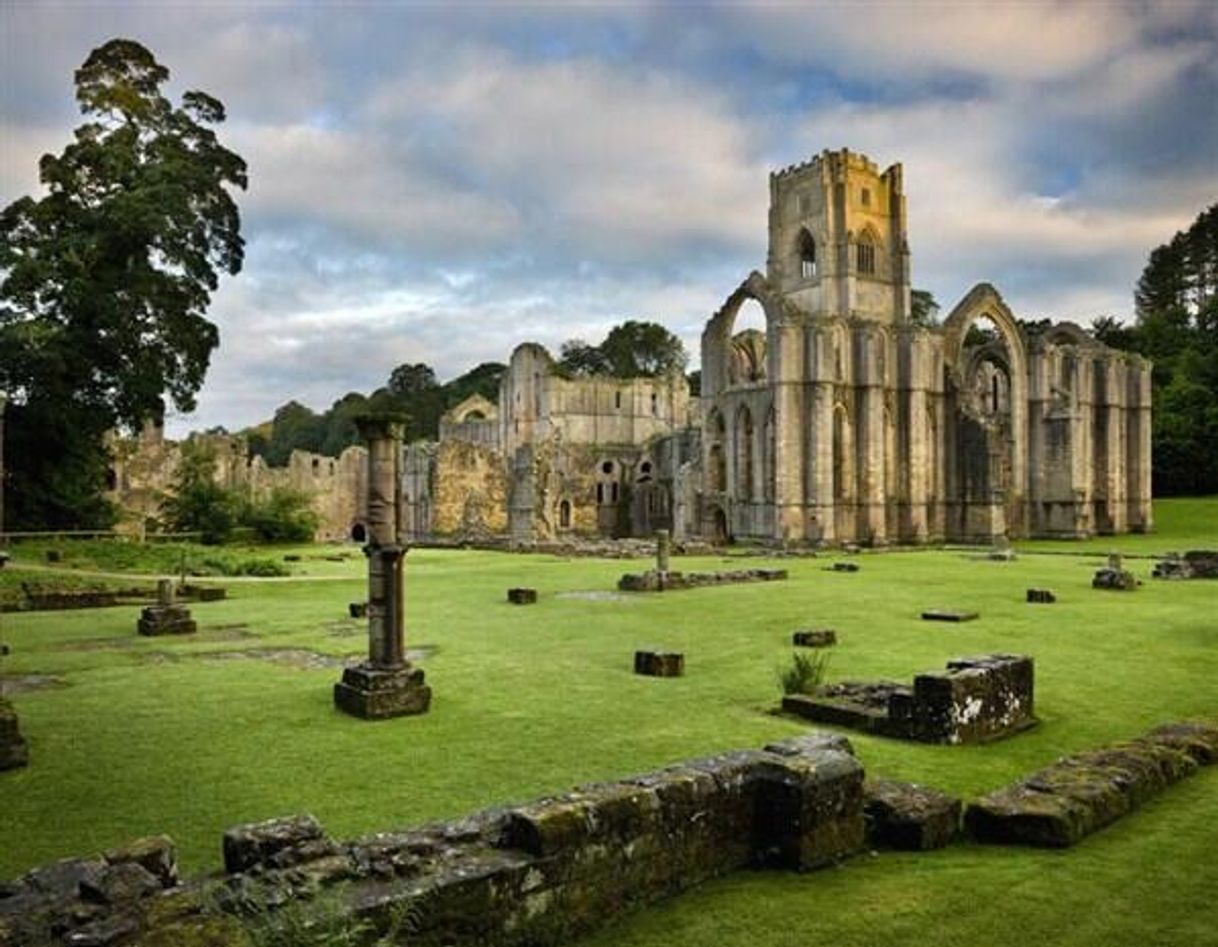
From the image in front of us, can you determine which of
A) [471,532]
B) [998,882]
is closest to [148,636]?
[998,882]

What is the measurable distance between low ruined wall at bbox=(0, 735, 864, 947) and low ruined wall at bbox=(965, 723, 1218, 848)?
916mm

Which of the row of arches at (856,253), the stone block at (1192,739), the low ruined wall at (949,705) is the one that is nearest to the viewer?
the stone block at (1192,739)

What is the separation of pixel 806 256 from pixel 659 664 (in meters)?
49.0

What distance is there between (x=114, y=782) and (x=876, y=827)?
5.55m

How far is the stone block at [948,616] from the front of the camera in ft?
53.7

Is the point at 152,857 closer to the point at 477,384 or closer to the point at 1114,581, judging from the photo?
the point at 1114,581

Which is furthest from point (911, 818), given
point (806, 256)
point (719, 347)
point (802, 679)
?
point (806, 256)

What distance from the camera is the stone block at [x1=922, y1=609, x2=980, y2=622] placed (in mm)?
16375

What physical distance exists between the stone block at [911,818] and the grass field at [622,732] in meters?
0.15

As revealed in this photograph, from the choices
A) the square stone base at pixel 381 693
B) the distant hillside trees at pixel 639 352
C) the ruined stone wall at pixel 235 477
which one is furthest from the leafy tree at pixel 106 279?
the distant hillside trees at pixel 639 352

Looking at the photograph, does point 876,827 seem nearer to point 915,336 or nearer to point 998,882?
point 998,882

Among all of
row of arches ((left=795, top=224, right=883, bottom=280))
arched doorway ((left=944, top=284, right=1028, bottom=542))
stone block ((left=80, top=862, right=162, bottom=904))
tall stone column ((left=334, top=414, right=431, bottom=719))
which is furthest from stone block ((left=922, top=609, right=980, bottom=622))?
row of arches ((left=795, top=224, right=883, bottom=280))

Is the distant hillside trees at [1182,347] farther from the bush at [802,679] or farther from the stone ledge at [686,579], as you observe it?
the bush at [802,679]

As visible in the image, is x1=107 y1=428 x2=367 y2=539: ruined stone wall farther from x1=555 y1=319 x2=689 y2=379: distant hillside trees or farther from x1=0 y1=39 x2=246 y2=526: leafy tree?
x1=555 y1=319 x2=689 y2=379: distant hillside trees
